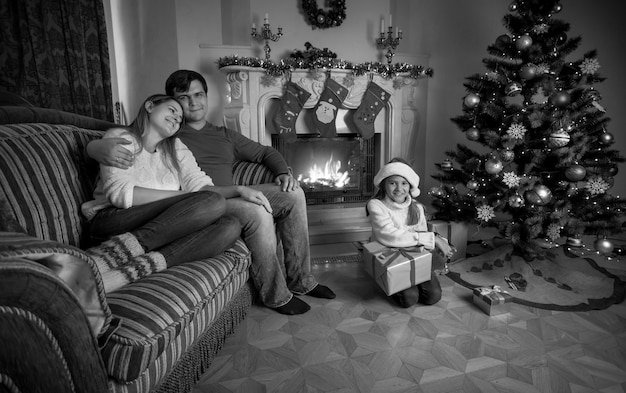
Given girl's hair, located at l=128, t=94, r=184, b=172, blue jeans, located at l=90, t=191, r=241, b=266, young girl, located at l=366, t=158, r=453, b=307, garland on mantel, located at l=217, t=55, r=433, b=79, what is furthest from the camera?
garland on mantel, located at l=217, t=55, r=433, b=79

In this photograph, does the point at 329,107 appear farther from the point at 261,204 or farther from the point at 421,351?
the point at 421,351

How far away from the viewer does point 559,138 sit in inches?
76.2

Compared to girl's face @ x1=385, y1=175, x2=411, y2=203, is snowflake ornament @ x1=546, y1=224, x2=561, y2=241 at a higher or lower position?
lower

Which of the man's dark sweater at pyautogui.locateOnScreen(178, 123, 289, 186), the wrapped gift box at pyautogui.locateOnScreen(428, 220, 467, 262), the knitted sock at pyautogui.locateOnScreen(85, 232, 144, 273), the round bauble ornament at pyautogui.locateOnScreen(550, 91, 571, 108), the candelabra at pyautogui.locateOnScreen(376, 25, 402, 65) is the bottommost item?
the wrapped gift box at pyautogui.locateOnScreen(428, 220, 467, 262)

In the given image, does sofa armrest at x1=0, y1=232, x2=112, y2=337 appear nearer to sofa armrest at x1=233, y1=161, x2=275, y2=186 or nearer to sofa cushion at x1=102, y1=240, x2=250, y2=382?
sofa cushion at x1=102, y1=240, x2=250, y2=382

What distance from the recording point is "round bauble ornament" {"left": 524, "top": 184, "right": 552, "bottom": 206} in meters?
1.95

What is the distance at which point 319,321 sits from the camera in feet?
5.33

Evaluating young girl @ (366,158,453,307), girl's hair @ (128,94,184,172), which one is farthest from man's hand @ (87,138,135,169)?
young girl @ (366,158,453,307)

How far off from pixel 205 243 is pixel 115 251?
29cm

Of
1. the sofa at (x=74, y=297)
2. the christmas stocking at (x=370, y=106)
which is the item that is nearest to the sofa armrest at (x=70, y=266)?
the sofa at (x=74, y=297)

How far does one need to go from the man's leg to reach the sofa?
72 mm

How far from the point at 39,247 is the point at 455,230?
2.19 meters

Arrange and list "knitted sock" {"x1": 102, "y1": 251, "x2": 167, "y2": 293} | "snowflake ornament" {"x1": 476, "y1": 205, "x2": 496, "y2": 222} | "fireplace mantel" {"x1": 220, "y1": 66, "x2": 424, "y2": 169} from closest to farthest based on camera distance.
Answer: "knitted sock" {"x1": 102, "y1": 251, "x2": 167, "y2": 293}
"snowflake ornament" {"x1": 476, "y1": 205, "x2": 496, "y2": 222}
"fireplace mantel" {"x1": 220, "y1": 66, "x2": 424, "y2": 169}

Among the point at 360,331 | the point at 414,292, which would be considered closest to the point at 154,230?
the point at 360,331
